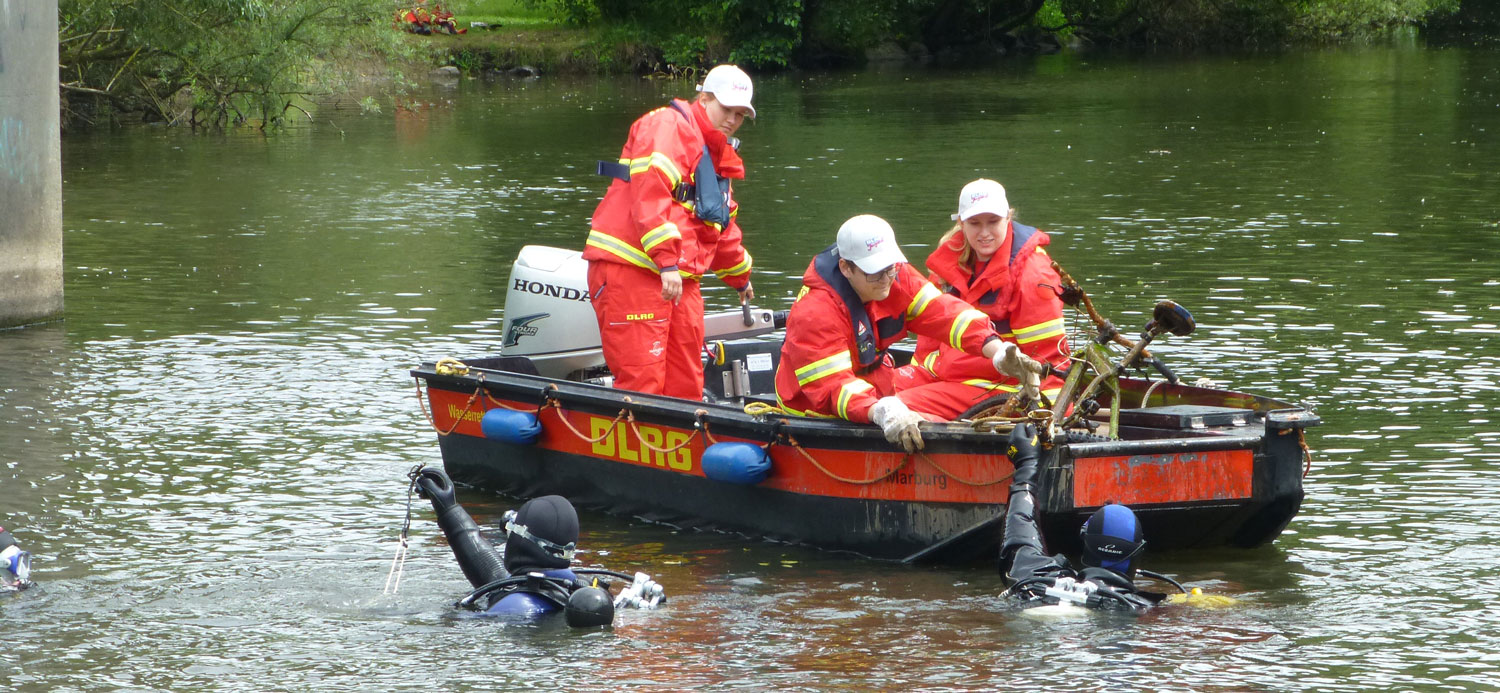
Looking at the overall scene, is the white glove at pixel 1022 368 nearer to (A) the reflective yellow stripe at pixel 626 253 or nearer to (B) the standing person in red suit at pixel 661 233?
(B) the standing person in red suit at pixel 661 233

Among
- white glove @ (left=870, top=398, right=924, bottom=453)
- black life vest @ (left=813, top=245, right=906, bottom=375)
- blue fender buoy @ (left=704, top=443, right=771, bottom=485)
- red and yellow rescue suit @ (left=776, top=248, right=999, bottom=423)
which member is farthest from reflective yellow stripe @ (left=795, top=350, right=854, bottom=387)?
blue fender buoy @ (left=704, top=443, right=771, bottom=485)

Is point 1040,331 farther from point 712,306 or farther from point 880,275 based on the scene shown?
point 712,306

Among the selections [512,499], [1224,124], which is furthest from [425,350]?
[1224,124]

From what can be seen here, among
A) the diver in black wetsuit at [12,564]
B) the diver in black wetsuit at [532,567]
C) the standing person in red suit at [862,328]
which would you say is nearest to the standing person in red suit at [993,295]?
the standing person in red suit at [862,328]

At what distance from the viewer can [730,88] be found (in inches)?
326

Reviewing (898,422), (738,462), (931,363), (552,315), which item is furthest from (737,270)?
(898,422)

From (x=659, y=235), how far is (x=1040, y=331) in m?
1.70

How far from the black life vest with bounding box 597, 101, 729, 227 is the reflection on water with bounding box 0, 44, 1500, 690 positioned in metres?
1.47

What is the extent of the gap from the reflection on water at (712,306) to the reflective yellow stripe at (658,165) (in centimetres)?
155

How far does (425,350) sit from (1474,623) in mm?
7157

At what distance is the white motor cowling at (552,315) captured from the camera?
8961 mm

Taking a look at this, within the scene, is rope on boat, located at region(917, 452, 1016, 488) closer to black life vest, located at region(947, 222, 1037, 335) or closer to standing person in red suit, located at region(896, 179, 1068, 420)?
standing person in red suit, located at region(896, 179, 1068, 420)

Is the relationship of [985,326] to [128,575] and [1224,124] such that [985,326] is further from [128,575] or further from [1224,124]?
[1224,124]

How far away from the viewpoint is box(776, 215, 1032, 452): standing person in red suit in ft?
22.6
